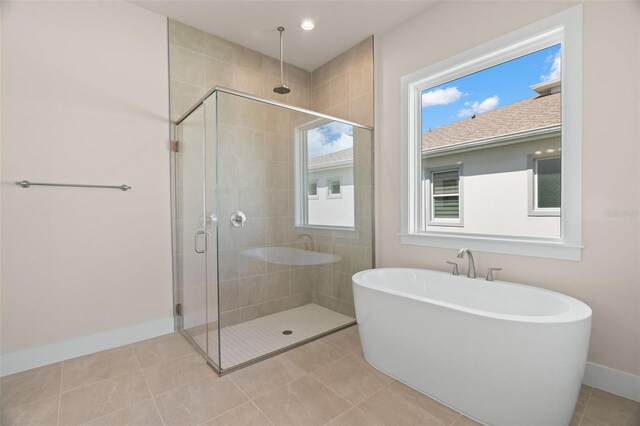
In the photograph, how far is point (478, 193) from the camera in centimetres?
246

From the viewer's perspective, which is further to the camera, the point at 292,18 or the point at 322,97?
the point at 322,97

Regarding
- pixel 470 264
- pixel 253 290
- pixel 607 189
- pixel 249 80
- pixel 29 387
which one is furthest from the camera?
pixel 249 80

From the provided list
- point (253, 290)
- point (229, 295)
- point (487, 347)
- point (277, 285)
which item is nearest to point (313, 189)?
point (277, 285)

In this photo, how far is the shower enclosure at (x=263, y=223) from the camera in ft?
7.04

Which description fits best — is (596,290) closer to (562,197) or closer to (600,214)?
(600,214)

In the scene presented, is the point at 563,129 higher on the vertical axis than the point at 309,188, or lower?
higher

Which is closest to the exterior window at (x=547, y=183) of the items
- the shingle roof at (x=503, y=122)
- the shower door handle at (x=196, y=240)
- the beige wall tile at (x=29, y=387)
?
the shingle roof at (x=503, y=122)

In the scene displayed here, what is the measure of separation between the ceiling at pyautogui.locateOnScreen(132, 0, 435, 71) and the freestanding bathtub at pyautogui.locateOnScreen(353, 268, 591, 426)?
7.32ft

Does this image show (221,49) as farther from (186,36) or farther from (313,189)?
(313,189)

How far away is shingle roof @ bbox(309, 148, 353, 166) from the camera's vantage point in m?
2.69

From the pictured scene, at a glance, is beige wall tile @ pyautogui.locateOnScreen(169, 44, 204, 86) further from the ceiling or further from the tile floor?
the tile floor

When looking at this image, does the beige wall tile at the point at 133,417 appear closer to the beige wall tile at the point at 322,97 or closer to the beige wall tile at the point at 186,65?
the beige wall tile at the point at 186,65

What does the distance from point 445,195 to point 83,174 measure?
2906mm

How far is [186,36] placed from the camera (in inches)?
107
